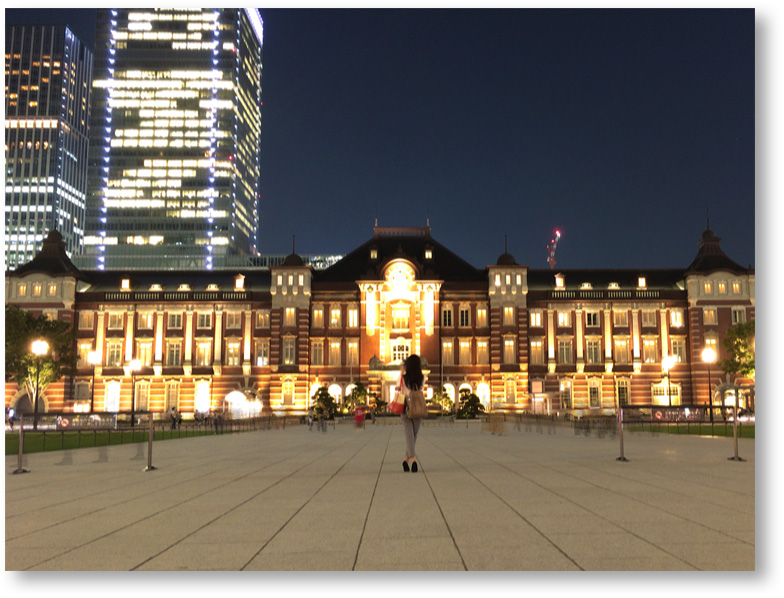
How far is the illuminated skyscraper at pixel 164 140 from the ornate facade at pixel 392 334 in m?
89.6

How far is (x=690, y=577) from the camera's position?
539 centimetres

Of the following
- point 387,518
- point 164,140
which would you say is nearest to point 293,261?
point 387,518

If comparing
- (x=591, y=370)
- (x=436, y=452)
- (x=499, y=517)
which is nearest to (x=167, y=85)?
(x=591, y=370)

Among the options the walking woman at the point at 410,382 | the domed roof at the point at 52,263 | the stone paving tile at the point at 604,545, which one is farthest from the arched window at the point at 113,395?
the stone paving tile at the point at 604,545

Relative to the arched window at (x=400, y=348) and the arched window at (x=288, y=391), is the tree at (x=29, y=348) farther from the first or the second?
the arched window at (x=400, y=348)

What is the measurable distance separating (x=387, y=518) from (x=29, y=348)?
55390 mm

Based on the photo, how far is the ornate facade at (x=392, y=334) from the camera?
235ft

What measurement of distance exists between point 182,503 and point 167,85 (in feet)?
554

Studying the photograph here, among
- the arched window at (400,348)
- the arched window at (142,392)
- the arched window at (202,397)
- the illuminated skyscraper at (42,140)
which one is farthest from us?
the illuminated skyscraper at (42,140)

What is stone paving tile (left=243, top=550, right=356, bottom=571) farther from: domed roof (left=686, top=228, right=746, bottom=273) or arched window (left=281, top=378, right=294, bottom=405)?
domed roof (left=686, top=228, right=746, bottom=273)

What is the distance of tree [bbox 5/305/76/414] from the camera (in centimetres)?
5419

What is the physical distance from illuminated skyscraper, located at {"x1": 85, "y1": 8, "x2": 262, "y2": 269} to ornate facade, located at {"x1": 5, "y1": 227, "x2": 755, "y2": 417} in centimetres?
8957

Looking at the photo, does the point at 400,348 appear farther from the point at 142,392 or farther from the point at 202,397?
the point at 142,392

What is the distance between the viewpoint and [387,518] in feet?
26.4
